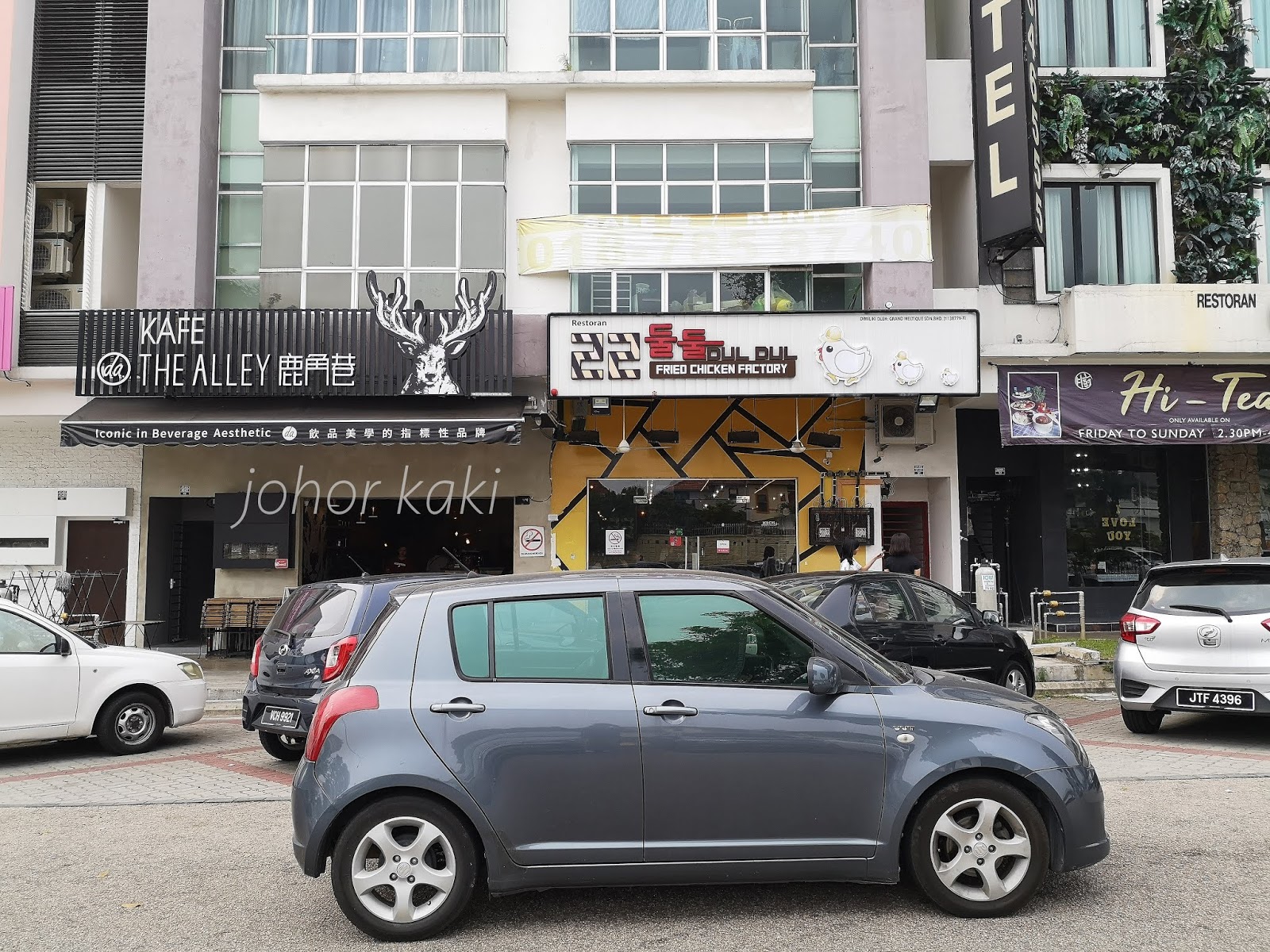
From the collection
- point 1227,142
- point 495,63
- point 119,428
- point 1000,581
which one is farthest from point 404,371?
point 1227,142

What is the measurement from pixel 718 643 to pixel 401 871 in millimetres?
1746

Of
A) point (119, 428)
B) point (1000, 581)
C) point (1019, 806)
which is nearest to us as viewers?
point (1019, 806)

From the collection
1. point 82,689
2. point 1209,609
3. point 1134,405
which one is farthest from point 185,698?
point 1134,405

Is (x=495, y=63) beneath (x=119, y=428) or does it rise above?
above

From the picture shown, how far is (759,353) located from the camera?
15805 mm

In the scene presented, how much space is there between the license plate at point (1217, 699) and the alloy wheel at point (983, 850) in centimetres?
495

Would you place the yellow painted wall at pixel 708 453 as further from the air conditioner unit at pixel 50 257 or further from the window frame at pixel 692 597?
the window frame at pixel 692 597

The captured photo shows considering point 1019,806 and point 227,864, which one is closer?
point 1019,806

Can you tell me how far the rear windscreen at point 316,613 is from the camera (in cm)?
823

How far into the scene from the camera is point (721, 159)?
56.3ft

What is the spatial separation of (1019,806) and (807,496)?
43.5 ft

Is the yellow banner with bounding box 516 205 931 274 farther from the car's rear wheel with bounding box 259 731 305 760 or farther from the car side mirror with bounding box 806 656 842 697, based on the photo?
the car side mirror with bounding box 806 656 842 697

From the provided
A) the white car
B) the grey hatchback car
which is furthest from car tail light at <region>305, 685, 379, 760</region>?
the white car

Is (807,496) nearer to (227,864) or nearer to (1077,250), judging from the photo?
(1077,250)
